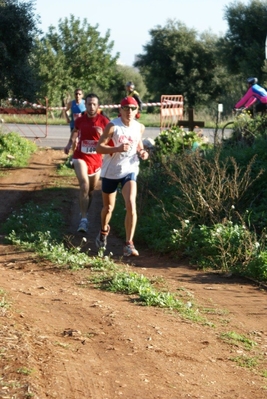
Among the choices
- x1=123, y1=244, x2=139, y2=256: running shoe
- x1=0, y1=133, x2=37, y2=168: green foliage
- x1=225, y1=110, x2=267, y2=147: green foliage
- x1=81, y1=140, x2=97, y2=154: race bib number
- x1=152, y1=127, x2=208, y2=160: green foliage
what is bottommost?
x1=0, y1=133, x2=37, y2=168: green foliage

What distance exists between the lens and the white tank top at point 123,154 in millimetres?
9711

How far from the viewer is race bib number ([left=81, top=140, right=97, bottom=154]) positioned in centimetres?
1129

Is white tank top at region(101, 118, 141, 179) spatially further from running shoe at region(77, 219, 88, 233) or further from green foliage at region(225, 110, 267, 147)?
green foliage at region(225, 110, 267, 147)

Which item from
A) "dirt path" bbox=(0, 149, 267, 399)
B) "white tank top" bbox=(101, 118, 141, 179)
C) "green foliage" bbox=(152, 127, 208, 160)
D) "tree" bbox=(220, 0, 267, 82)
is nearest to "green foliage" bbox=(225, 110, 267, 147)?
"green foliage" bbox=(152, 127, 208, 160)

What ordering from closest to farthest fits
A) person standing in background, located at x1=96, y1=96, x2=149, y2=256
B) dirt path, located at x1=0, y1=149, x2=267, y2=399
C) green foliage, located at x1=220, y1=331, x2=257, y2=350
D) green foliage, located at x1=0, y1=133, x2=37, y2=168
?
dirt path, located at x1=0, y1=149, x2=267, y2=399 → green foliage, located at x1=220, y1=331, x2=257, y2=350 → person standing in background, located at x1=96, y1=96, x2=149, y2=256 → green foliage, located at x1=0, y1=133, x2=37, y2=168

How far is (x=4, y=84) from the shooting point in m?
20.1

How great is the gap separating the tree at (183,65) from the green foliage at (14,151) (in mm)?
29717

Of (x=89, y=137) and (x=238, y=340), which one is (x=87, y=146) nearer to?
(x=89, y=137)

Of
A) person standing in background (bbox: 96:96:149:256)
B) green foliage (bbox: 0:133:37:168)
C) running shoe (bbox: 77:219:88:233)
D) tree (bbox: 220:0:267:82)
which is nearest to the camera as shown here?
person standing in background (bbox: 96:96:149:256)

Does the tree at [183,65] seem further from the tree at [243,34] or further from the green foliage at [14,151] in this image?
the green foliage at [14,151]

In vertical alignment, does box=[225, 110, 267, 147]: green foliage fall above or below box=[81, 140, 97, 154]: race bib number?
above

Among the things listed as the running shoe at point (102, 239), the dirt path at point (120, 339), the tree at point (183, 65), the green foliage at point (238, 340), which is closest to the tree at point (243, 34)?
the tree at point (183, 65)

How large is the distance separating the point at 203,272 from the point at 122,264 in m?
0.94

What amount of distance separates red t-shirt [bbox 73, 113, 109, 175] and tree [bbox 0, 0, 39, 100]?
355 inches
